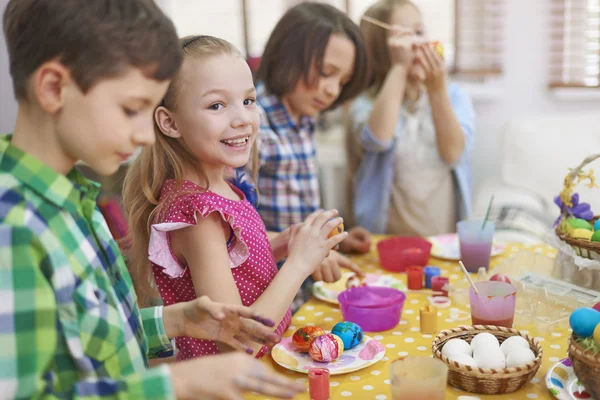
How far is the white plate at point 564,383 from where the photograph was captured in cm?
96

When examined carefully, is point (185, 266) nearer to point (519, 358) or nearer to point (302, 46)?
point (519, 358)

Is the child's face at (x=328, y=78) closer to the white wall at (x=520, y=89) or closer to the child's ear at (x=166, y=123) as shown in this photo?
the child's ear at (x=166, y=123)

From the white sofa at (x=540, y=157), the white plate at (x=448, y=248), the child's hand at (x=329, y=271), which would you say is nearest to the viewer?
the child's hand at (x=329, y=271)

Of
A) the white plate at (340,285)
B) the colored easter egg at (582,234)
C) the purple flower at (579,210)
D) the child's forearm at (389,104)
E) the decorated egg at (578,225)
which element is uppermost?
the child's forearm at (389,104)

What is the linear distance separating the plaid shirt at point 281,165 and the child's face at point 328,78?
2.4 inches

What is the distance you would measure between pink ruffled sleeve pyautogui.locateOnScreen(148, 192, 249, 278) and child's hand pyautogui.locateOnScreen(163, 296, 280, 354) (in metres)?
0.15

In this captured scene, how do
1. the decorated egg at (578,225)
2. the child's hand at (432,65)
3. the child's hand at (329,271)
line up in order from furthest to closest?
1. the child's hand at (432,65)
2. the child's hand at (329,271)
3. the decorated egg at (578,225)

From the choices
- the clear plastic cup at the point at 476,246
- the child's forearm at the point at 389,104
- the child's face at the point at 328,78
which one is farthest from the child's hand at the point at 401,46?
the clear plastic cup at the point at 476,246

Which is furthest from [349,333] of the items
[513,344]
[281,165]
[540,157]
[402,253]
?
[540,157]

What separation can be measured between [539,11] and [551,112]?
46 cm

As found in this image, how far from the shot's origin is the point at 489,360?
101cm

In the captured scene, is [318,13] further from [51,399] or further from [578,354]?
[51,399]

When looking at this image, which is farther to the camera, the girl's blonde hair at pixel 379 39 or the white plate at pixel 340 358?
the girl's blonde hair at pixel 379 39

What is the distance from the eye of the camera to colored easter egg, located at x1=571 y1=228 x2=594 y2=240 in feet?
4.35
